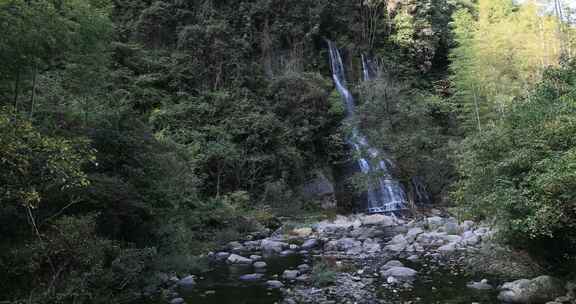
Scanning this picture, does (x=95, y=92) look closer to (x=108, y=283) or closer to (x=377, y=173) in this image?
(x=108, y=283)

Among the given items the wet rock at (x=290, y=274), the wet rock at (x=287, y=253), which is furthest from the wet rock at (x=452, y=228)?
the wet rock at (x=290, y=274)

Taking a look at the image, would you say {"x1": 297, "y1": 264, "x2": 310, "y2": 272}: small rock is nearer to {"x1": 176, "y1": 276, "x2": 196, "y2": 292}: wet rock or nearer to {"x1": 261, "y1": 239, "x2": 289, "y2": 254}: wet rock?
{"x1": 261, "y1": 239, "x2": 289, "y2": 254}: wet rock

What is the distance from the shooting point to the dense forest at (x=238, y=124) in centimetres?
586

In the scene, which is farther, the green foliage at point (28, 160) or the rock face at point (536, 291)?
the rock face at point (536, 291)

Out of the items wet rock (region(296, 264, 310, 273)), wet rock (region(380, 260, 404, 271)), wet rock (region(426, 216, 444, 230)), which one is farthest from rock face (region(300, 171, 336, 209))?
wet rock (region(380, 260, 404, 271))

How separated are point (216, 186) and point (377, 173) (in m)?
8.35

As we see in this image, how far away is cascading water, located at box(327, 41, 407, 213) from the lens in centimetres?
1592

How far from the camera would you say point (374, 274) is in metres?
8.77

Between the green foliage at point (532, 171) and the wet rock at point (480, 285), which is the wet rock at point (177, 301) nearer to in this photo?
the wet rock at point (480, 285)

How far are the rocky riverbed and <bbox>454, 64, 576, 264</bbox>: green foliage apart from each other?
97 centimetres

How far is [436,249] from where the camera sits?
11.0m

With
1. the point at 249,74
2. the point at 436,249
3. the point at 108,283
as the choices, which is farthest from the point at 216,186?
the point at 108,283

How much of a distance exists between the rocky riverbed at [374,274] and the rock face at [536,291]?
13 mm

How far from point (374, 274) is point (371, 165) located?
8660 millimetres
